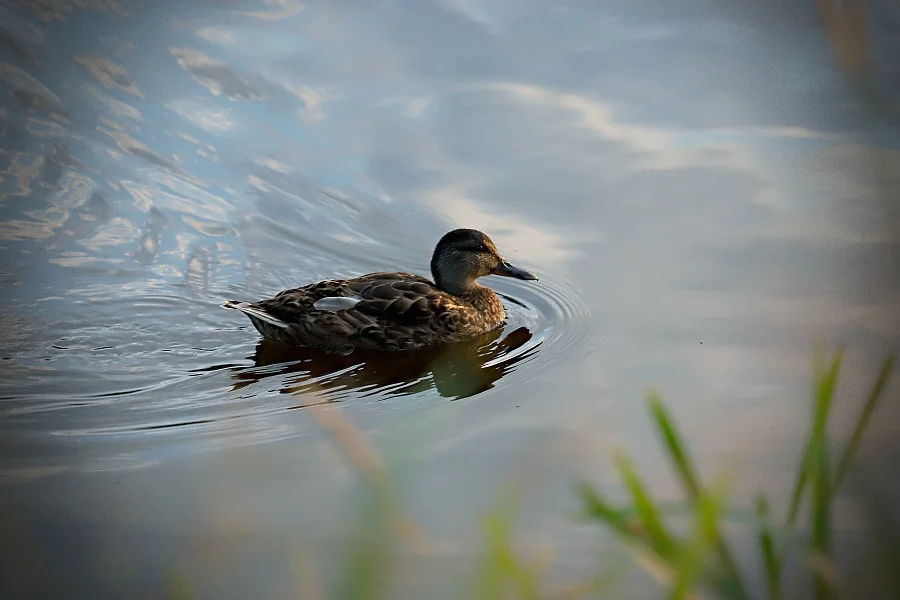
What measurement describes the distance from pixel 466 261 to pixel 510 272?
0.95ft

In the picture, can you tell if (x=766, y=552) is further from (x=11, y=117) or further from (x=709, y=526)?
(x=11, y=117)

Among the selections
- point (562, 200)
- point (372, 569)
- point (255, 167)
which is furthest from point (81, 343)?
point (372, 569)

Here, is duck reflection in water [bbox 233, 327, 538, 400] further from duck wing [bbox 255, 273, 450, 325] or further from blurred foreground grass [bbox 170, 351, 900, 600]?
blurred foreground grass [bbox 170, 351, 900, 600]

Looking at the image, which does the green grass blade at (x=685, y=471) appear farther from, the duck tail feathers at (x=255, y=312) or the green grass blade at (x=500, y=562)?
the duck tail feathers at (x=255, y=312)

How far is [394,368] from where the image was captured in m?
5.91

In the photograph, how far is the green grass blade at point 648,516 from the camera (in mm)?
1137

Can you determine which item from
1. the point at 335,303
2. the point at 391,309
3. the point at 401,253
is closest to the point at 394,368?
the point at 391,309

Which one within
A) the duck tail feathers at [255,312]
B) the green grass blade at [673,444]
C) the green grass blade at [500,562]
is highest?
the duck tail feathers at [255,312]

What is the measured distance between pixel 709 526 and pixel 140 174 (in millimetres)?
7220

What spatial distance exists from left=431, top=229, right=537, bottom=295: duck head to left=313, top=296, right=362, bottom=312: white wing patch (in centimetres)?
66

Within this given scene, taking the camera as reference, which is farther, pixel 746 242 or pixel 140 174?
pixel 140 174

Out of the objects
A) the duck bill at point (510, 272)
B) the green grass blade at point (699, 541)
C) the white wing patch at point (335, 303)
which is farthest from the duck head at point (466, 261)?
the green grass blade at point (699, 541)

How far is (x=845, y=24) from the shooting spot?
1.27 meters

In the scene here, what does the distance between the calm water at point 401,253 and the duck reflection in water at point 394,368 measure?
4 centimetres
